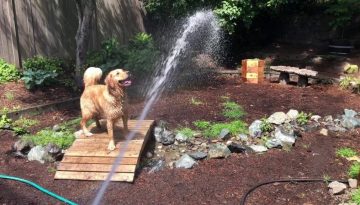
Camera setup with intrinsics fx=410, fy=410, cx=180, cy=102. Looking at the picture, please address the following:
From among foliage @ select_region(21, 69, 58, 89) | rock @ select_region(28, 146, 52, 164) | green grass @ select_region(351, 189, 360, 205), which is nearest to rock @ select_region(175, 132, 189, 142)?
rock @ select_region(28, 146, 52, 164)

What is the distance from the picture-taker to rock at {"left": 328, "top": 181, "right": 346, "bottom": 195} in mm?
4797

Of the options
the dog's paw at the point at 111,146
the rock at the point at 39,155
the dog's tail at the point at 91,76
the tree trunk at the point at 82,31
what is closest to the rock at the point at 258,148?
the dog's paw at the point at 111,146

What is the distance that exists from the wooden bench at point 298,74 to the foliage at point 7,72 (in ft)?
19.0

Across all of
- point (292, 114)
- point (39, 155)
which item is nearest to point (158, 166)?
point (39, 155)

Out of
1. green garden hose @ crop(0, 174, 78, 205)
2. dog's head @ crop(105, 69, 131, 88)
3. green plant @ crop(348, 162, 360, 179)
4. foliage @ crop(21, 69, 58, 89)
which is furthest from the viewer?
foliage @ crop(21, 69, 58, 89)

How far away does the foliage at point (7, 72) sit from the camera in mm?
8528

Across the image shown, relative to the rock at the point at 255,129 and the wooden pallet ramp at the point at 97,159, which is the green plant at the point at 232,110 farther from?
the wooden pallet ramp at the point at 97,159

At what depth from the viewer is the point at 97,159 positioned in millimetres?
5281

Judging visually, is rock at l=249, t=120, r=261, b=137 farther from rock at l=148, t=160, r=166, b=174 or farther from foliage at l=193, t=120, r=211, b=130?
rock at l=148, t=160, r=166, b=174

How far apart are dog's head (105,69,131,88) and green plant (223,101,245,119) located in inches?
95.8

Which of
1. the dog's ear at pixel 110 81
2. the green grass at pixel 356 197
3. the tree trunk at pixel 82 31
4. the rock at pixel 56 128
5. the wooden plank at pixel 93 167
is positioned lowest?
the green grass at pixel 356 197

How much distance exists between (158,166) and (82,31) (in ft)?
13.4

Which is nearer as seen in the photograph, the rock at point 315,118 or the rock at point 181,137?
the rock at point 181,137

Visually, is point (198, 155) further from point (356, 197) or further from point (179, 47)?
point (179, 47)
